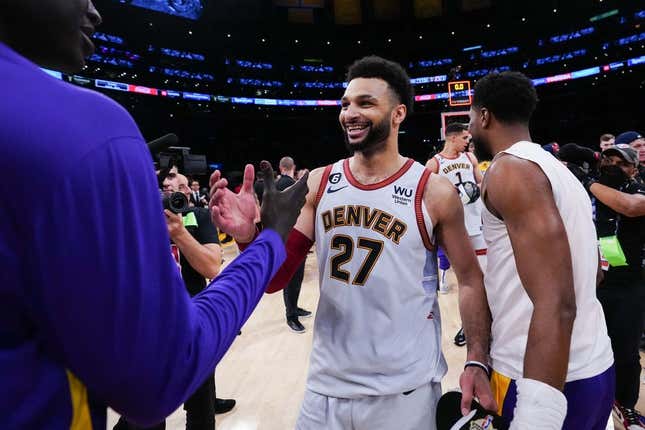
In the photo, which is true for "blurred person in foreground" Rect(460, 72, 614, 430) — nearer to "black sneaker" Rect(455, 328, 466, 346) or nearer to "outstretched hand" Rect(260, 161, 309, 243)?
"outstretched hand" Rect(260, 161, 309, 243)

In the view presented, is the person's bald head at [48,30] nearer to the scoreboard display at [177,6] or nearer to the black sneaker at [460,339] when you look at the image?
the black sneaker at [460,339]

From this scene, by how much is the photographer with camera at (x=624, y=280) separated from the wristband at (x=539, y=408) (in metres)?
1.99

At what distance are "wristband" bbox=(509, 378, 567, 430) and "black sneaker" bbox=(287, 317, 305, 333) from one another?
12.3 feet

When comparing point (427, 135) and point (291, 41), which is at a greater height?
point (291, 41)

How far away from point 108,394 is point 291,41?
80.6 ft

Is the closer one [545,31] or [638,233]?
[638,233]

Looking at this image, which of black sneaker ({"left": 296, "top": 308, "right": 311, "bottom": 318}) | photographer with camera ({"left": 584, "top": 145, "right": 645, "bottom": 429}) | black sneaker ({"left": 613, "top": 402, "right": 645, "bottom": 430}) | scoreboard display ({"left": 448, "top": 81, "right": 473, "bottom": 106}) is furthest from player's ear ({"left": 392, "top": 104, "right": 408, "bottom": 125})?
scoreboard display ({"left": 448, "top": 81, "right": 473, "bottom": 106})

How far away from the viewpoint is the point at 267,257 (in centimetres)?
82

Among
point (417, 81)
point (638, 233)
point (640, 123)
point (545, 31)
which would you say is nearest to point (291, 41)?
point (417, 81)

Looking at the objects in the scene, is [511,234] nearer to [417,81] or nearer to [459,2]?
[459,2]

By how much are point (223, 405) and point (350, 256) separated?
87.2 inches

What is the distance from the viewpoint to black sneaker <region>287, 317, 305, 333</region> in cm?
479

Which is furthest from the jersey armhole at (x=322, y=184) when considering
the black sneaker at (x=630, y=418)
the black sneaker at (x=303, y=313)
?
the black sneaker at (x=303, y=313)

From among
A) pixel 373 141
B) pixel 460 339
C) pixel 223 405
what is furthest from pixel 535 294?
pixel 460 339
